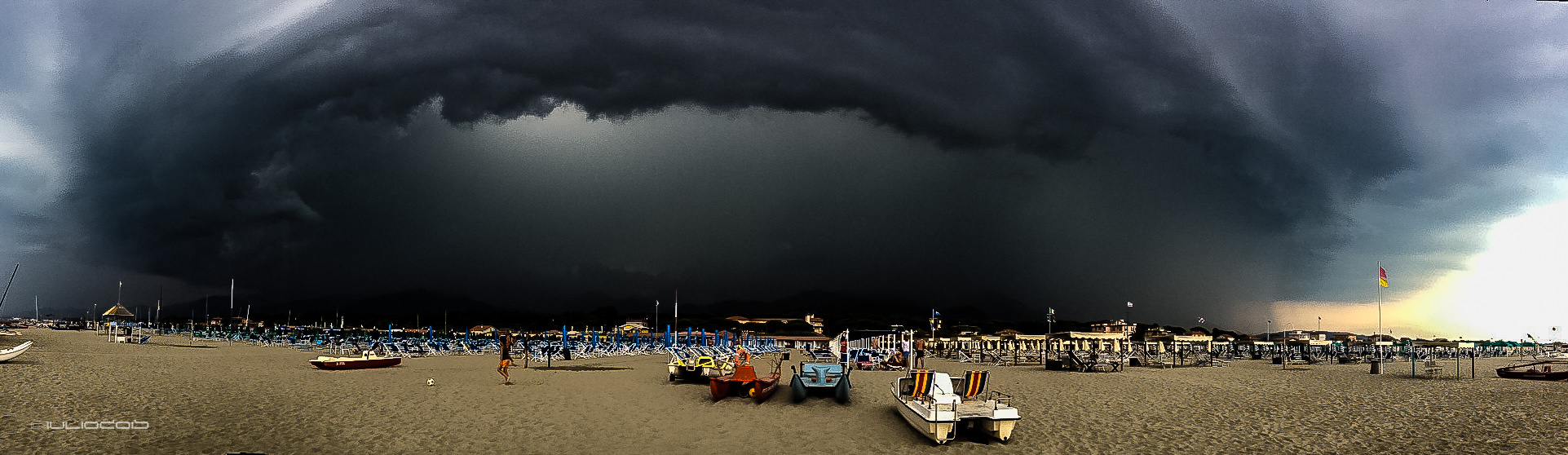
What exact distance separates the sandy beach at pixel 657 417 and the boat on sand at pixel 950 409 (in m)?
0.31

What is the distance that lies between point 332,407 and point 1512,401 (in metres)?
30.0

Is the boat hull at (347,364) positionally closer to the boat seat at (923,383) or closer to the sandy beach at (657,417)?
the sandy beach at (657,417)

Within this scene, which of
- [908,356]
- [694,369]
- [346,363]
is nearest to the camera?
[694,369]

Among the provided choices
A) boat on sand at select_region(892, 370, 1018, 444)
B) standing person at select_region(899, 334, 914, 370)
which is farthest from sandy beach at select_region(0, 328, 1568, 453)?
standing person at select_region(899, 334, 914, 370)

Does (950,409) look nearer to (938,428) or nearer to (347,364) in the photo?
(938,428)

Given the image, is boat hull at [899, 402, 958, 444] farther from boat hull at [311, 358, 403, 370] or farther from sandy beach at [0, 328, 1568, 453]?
boat hull at [311, 358, 403, 370]

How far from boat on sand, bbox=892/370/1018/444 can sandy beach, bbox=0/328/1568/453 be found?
0.31 meters

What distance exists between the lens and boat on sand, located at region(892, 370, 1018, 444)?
41.3 ft

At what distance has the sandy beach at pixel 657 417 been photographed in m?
12.6

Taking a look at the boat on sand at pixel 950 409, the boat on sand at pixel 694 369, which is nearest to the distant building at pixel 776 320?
the boat on sand at pixel 694 369

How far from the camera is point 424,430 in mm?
13773

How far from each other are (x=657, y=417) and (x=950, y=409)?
6.23 m

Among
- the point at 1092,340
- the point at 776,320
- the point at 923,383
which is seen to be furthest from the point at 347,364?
the point at 776,320

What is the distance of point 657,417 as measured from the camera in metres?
15.9
